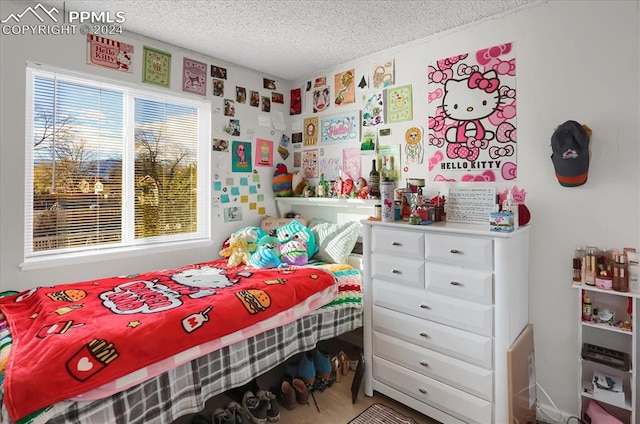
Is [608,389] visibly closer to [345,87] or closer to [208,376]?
[208,376]

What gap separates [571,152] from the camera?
69.6 inches

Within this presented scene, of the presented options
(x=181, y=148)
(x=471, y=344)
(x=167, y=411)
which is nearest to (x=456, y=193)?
(x=471, y=344)

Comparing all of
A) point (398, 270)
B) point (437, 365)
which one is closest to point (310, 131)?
point (398, 270)

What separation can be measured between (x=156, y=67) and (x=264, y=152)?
3.84 ft

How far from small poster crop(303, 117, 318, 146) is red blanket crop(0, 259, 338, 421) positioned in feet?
4.72

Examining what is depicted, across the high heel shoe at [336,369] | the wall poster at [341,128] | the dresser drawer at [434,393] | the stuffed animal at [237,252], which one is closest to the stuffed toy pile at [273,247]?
the stuffed animal at [237,252]

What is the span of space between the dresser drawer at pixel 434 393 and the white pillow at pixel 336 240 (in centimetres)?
86

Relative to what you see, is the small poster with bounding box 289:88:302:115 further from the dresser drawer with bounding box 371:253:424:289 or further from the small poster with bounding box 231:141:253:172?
the dresser drawer with bounding box 371:253:424:289

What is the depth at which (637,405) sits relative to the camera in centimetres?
171

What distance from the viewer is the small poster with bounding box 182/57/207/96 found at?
2.80 meters

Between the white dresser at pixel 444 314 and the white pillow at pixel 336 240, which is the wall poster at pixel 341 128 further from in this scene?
the white dresser at pixel 444 314

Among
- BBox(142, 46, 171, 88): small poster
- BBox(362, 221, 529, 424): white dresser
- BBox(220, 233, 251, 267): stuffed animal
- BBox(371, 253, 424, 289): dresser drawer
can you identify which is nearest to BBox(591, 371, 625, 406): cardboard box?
BBox(362, 221, 529, 424): white dresser

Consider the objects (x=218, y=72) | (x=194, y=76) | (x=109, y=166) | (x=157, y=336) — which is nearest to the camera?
(x=157, y=336)

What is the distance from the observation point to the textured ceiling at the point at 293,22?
207cm
